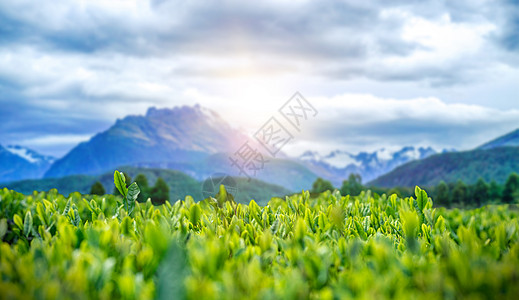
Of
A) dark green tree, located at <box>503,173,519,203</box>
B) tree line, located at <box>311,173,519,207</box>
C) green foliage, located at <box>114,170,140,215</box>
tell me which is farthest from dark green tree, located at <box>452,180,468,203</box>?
green foliage, located at <box>114,170,140,215</box>

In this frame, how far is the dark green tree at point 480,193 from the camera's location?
335 feet

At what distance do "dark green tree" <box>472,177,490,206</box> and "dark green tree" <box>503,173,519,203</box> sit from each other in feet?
14.9

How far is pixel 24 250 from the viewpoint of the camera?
3.72m

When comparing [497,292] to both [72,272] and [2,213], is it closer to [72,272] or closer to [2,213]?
[72,272]

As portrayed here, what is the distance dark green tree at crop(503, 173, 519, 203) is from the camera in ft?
319

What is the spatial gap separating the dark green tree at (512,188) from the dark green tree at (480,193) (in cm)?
453

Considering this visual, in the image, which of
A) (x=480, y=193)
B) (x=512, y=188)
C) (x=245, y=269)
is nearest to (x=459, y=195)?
(x=480, y=193)

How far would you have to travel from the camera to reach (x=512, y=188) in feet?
322

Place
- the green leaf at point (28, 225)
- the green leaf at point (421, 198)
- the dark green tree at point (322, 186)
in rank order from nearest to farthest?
1. the green leaf at point (28, 225)
2. the green leaf at point (421, 198)
3. the dark green tree at point (322, 186)

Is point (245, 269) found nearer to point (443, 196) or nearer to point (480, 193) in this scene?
point (443, 196)

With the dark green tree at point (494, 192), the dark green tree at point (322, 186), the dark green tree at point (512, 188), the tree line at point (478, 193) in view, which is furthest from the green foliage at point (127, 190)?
the dark green tree at point (494, 192)

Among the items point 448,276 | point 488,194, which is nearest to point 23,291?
point 448,276

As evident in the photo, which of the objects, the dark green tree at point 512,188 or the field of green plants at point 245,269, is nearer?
the field of green plants at point 245,269

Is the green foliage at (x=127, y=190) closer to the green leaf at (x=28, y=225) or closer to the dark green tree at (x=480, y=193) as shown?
the green leaf at (x=28, y=225)
